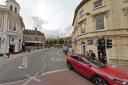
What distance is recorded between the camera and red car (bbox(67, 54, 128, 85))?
6.73 metres

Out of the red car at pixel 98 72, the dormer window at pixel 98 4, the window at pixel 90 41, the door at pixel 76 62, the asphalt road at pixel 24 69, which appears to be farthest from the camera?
the window at pixel 90 41

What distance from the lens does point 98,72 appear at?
7.65 metres

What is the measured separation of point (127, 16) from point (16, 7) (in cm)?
2929

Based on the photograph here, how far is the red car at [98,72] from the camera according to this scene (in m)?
6.73

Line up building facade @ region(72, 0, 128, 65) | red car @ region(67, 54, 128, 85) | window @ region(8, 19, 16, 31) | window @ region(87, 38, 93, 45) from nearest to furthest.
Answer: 1. red car @ region(67, 54, 128, 85)
2. building facade @ region(72, 0, 128, 65)
3. window @ region(87, 38, 93, 45)
4. window @ region(8, 19, 16, 31)

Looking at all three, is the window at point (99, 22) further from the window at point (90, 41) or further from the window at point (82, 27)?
the window at point (82, 27)

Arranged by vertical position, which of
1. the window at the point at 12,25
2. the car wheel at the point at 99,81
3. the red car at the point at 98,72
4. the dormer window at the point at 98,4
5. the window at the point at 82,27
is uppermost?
the dormer window at the point at 98,4

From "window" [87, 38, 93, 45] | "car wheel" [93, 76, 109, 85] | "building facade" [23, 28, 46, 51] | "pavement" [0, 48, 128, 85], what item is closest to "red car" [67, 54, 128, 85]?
"car wheel" [93, 76, 109, 85]

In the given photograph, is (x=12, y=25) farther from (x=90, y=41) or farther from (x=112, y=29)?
(x=112, y=29)

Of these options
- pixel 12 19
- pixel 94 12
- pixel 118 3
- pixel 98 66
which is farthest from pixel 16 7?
pixel 98 66

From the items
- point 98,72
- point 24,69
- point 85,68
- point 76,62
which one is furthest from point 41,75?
point 98,72

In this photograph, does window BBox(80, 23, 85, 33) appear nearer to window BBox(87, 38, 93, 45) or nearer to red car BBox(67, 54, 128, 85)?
window BBox(87, 38, 93, 45)

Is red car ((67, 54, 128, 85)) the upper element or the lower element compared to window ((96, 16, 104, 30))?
lower

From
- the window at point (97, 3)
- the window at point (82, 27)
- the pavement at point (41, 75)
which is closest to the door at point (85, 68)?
the pavement at point (41, 75)
